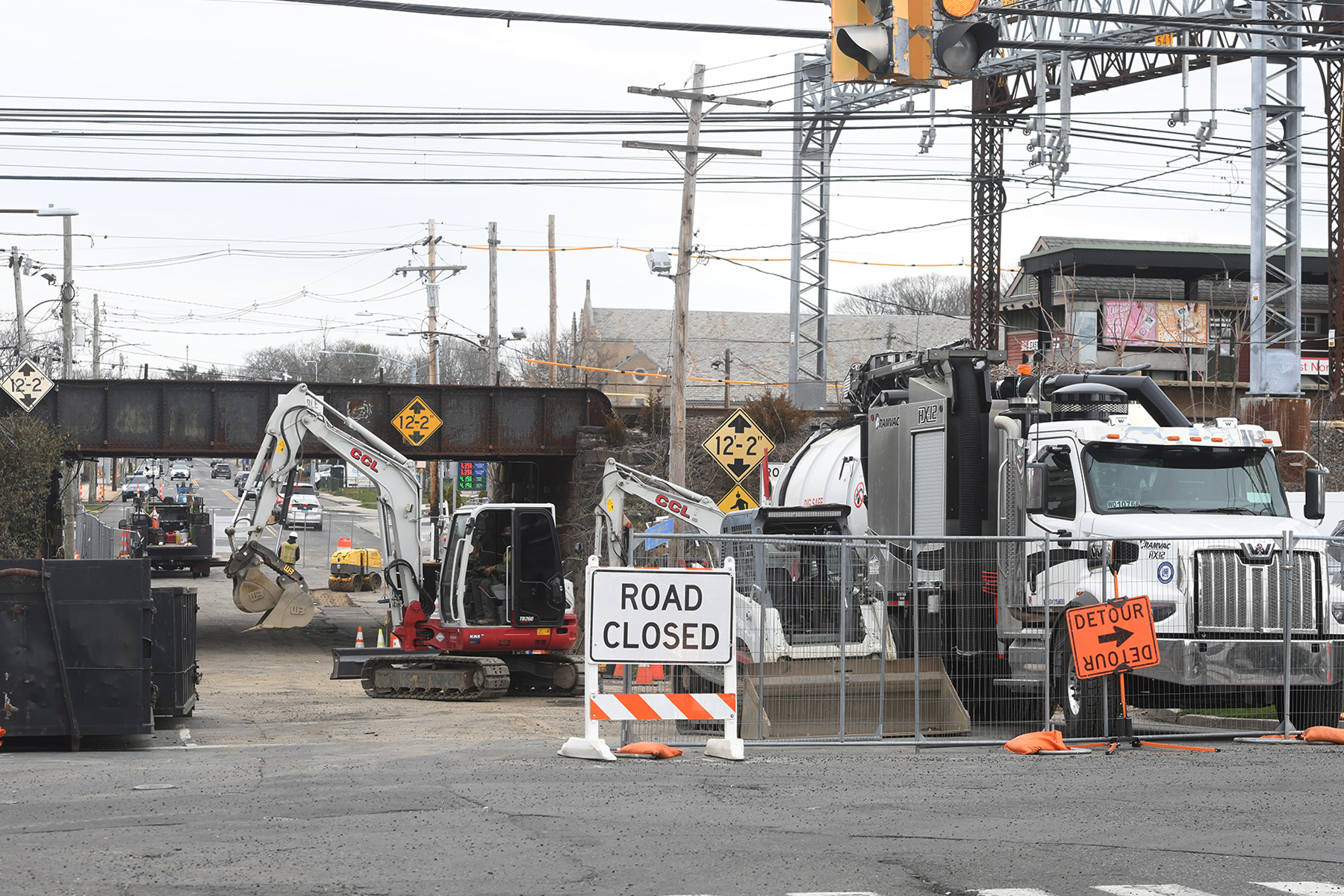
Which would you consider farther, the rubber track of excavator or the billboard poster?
the billboard poster

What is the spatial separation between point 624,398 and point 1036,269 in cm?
2056

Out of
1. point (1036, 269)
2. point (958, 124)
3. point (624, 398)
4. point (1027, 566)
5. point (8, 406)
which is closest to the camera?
point (1027, 566)

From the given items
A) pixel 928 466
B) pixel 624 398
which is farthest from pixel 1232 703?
pixel 624 398

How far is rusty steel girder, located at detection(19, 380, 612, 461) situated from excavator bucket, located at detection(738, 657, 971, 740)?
19635mm

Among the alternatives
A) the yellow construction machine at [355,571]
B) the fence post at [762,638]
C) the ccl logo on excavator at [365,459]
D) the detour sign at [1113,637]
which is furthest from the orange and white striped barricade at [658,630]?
the yellow construction machine at [355,571]

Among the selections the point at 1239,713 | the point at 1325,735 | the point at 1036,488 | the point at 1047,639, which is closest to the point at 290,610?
the point at 1036,488

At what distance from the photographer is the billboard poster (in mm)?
48531

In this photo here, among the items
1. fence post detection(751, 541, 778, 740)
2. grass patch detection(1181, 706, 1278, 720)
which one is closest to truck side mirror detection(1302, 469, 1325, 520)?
grass patch detection(1181, 706, 1278, 720)

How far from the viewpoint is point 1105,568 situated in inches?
520

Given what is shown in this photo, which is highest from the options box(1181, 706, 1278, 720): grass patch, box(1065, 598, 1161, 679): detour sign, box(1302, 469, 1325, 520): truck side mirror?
box(1302, 469, 1325, 520): truck side mirror

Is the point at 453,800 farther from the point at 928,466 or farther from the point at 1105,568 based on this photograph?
the point at 928,466

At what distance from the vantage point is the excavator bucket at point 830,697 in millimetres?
13180

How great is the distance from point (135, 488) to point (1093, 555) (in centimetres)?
8979

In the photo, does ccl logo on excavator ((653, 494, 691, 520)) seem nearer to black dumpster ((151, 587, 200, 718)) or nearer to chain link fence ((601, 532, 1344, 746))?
chain link fence ((601, 532, 1344, 746))
